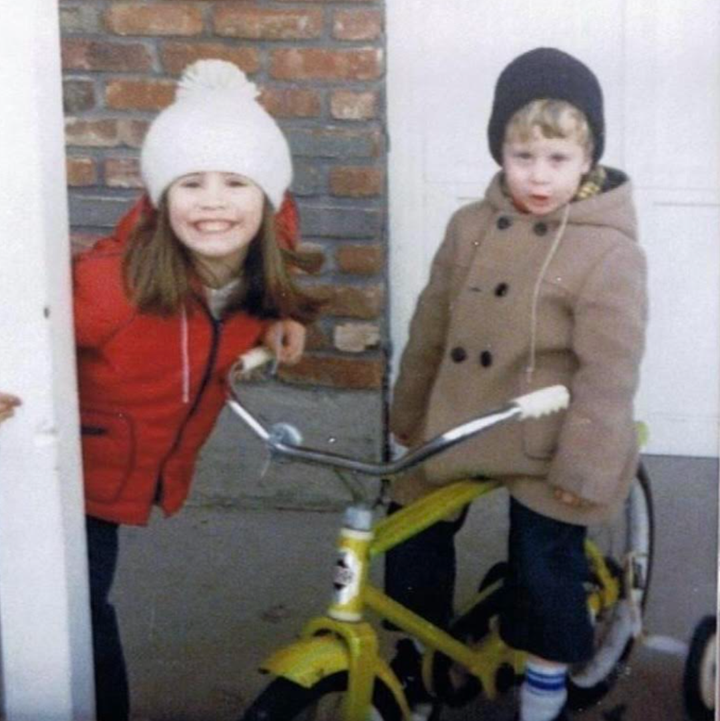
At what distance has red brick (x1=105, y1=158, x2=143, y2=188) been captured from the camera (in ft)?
7.45

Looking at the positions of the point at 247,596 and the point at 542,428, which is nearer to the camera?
the point at 542,428

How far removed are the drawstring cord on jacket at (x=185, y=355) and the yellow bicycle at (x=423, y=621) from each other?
9 cm

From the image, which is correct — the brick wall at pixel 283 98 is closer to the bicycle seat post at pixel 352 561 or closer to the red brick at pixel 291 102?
the red brick at pixel 291 102

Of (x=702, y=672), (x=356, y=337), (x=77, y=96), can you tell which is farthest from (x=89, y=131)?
(x=702, y=672)

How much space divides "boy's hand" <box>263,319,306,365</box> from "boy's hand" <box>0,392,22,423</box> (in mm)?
359

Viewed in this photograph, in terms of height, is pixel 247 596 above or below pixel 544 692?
above

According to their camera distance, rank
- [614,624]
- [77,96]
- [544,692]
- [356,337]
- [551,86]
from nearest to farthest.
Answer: [551,86]
[77,96]
[356,337]
[544,692]
[614,624]

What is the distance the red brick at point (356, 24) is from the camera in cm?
219

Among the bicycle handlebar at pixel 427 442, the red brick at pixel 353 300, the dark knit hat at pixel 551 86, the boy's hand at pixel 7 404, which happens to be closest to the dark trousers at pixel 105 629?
the boy's hand at pixel 7 404

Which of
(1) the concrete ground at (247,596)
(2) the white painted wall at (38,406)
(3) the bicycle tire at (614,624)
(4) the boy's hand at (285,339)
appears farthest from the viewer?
(3) the bicycle tire at (614,624)

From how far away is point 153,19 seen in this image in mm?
2217

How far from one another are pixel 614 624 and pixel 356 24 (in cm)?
108

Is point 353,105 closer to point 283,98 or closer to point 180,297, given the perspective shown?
point 283,98

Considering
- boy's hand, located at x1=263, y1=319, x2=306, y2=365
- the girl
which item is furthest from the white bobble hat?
boy's hand, located at x1=263, y1=319, x2=306, y2=365
